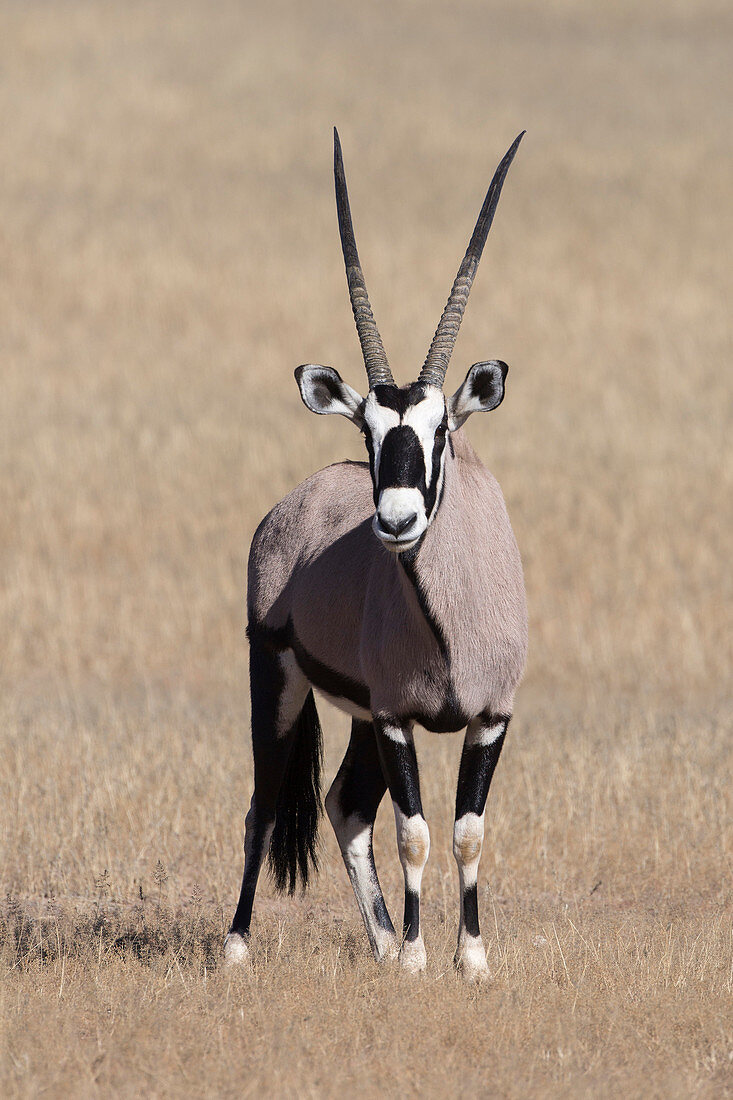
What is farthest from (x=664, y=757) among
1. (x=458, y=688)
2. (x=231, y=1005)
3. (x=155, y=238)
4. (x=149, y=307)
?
(x=155, y=238)

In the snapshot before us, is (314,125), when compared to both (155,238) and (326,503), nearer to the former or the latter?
(155,238)

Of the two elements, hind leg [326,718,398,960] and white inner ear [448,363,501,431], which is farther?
hind leg [326,718,398,960]

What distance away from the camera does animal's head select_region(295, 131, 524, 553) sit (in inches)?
207

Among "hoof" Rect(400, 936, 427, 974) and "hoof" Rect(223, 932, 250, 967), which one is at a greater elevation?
"hoof" Rect(400, 936, 427, 974)

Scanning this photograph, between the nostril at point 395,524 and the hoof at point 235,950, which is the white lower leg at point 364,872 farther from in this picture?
the nostril at point 395,524

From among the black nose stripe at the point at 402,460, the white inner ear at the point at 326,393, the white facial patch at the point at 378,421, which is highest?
the white inner ear at the point at 326,393

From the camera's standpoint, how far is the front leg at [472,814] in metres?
6.09

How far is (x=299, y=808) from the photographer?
7523mm

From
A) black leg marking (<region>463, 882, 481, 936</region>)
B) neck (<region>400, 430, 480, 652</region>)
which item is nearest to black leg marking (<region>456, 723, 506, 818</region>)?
black leg marking (<region>463, 882, 481, 936</region>)

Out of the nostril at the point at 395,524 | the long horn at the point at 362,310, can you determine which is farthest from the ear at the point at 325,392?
the nostril at the point at 395,524

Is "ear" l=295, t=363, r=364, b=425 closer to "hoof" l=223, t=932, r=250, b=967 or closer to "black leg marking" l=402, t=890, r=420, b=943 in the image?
"black leg marking" l=402, t=890, r=420, b=943

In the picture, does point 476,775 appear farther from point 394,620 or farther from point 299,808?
point 299,808

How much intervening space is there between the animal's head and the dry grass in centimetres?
190

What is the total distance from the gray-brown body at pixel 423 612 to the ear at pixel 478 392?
22 cm
